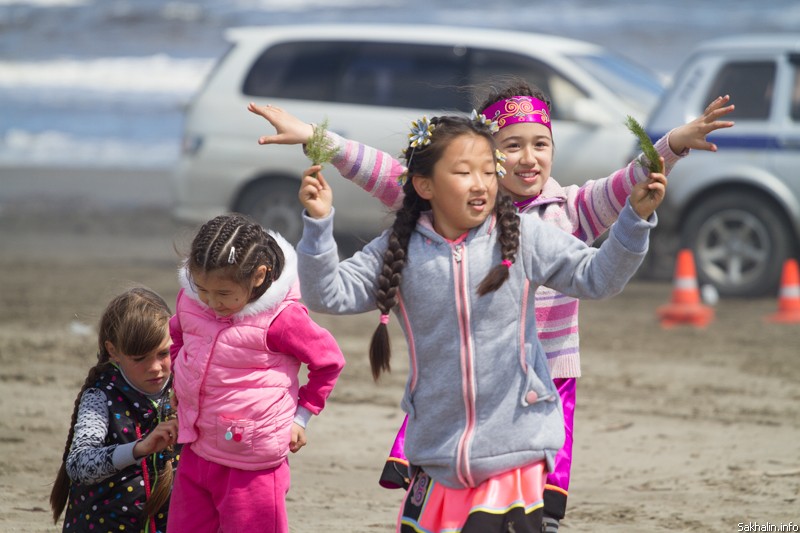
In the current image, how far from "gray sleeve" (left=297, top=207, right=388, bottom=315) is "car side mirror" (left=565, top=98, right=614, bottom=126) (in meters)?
7.49

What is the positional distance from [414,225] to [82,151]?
830 inches

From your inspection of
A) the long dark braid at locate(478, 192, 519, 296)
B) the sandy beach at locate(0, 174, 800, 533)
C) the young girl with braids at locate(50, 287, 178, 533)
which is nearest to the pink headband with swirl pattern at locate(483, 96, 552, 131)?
the long dark braid at locate(478, 192, 519, 296)

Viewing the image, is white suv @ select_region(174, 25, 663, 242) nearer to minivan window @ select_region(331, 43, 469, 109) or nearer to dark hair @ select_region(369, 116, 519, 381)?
minivan window @ select_region(331, 43, 469, 109)

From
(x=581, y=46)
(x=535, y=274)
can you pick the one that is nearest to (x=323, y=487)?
(x=535, y=274)

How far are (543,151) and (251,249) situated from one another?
3.19ft

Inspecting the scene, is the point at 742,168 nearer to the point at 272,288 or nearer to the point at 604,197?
the point at 604,197

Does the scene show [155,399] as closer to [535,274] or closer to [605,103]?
[535,274]

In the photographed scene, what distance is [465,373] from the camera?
10.7 feet

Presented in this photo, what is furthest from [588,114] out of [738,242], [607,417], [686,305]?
[607,417]

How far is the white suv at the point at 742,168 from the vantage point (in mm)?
10102

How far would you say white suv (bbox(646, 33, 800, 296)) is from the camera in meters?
10.1

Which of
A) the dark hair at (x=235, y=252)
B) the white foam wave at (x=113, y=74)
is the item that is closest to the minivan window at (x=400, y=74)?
the dark hair at (x=235, y=252)

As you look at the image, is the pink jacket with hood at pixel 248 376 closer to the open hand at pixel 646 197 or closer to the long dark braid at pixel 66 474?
the long dark braid at pixel 66 474

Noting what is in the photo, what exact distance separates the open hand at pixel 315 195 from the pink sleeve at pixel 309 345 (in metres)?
0.55
